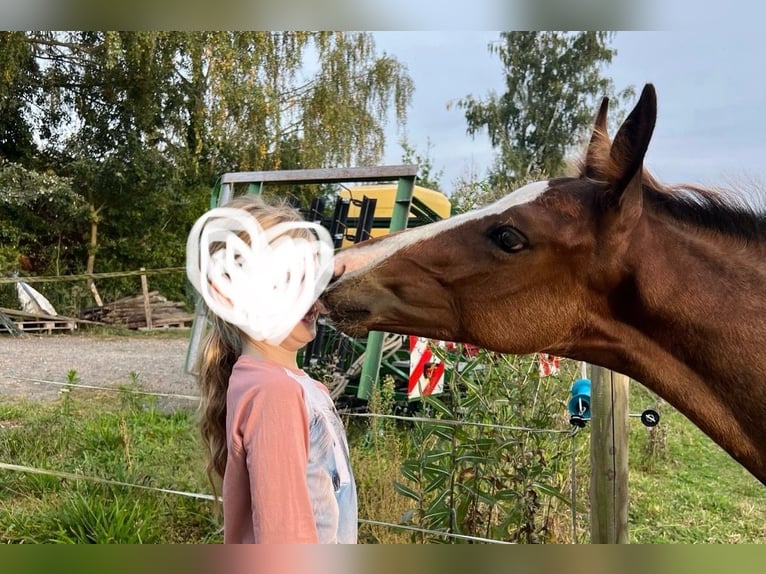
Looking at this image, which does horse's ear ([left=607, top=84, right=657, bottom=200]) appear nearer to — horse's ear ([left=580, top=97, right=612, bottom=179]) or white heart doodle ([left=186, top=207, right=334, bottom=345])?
horse's ear ([left=580, top=97, right=612, bottom=179])

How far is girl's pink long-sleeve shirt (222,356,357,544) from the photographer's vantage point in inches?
31.4

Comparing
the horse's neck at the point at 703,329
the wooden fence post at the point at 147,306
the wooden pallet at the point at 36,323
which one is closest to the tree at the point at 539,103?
the horse's neck at the point at 703,329

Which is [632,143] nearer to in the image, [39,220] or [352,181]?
[352,181]

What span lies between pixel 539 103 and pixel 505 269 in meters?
2.39

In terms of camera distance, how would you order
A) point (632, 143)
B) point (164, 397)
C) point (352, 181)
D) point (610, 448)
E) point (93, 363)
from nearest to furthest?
point (632, 143) < point (610, 448) < point (352, 181) < point (164, 397) < point (93, 363)

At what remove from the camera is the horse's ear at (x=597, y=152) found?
1.07 metres

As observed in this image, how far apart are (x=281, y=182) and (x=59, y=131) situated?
3.80 feet

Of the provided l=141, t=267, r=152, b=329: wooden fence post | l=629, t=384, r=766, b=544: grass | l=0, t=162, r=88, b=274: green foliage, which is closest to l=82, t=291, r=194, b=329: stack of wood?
l=141, t=267, r=152, b=329: wooden fence post

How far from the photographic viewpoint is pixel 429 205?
240cm

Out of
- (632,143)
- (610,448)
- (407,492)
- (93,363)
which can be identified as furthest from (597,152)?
(93,363)

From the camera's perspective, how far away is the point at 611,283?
1000 millimetres

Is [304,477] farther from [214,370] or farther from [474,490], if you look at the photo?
[474,490]

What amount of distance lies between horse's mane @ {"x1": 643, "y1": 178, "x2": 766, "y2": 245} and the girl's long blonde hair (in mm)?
745

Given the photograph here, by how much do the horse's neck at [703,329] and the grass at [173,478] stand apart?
0.84m
